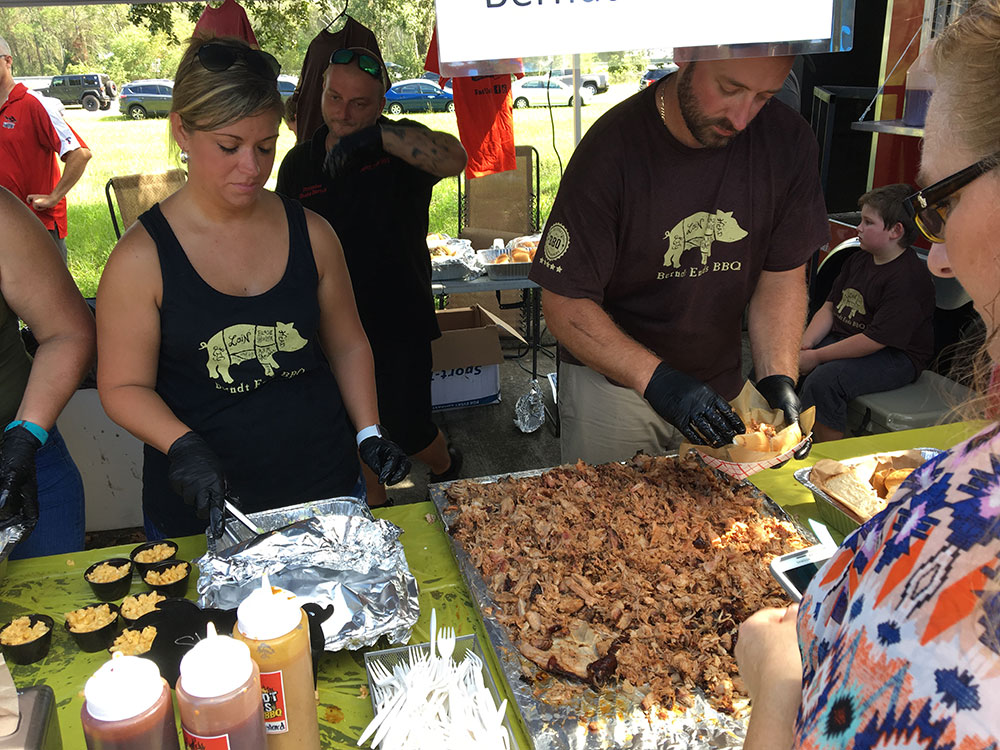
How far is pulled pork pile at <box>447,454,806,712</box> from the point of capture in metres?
1.55

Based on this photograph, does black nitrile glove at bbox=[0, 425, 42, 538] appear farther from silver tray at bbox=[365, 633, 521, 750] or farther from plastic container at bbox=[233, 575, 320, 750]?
plastic container at bbox=[233, 575, 320, 750]

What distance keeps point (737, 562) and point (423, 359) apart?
248 cm

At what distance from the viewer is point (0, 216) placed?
206 centimetres

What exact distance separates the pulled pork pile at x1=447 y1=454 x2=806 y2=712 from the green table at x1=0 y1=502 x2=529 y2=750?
0.09 metres

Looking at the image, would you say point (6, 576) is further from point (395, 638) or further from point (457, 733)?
point (457, 733)

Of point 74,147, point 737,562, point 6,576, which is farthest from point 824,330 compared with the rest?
point 74,147

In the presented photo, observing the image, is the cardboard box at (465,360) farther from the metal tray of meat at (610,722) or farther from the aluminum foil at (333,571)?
the metal tray of meat at (610,722)

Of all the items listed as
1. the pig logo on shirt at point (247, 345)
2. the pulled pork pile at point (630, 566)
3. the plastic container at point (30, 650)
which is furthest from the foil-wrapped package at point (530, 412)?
the plastic container at point (30, 650)

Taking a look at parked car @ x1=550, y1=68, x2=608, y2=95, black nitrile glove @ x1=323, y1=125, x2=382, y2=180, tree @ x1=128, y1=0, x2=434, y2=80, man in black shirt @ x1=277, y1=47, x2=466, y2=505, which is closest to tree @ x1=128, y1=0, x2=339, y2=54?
tree @ x1=128, y1=0, x2=434, y2=80

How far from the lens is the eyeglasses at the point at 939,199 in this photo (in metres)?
0.85

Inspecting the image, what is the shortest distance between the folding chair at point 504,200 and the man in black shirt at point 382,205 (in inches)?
126

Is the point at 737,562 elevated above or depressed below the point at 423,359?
above

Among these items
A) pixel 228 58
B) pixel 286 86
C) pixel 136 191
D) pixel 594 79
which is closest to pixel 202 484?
pixel 228 58

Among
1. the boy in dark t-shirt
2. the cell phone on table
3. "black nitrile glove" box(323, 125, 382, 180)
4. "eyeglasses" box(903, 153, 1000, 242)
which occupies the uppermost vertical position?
"eyeglasses" box(903, 153, 1000, 242)
